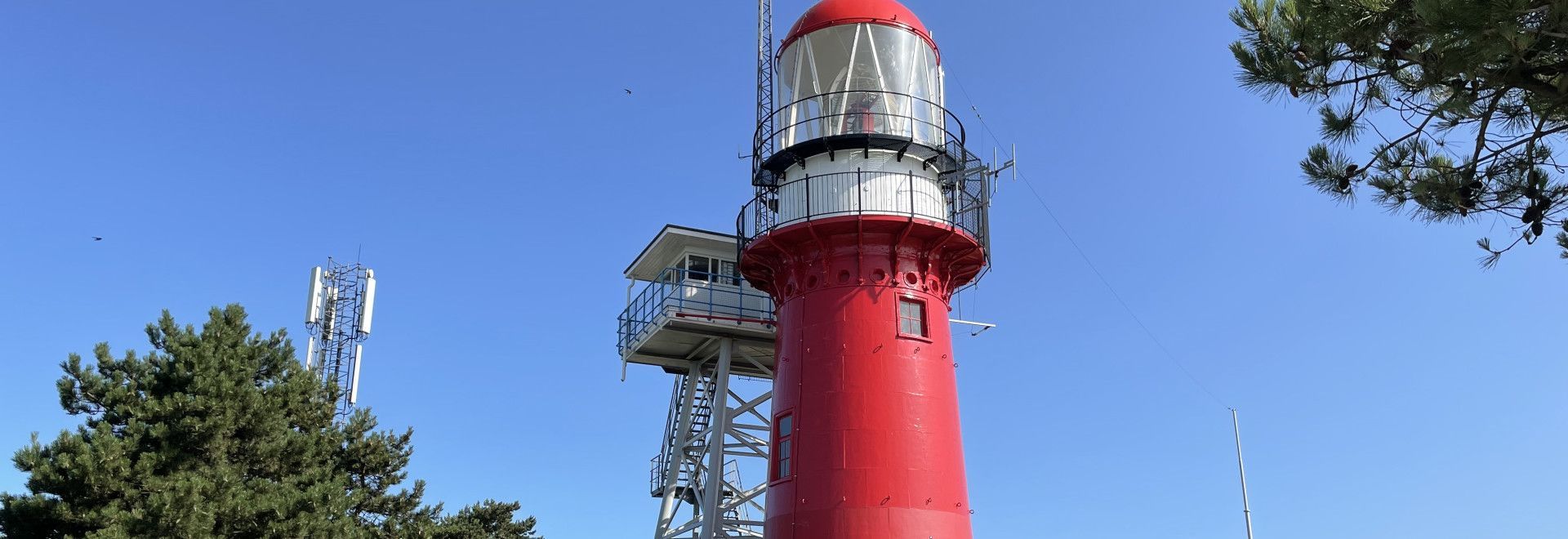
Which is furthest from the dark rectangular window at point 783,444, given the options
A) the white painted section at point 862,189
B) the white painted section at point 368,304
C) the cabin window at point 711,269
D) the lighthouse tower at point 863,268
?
the white painted section at point 368,304

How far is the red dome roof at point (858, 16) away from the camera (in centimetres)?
2706

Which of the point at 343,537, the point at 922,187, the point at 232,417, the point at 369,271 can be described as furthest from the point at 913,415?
the point at 369,271

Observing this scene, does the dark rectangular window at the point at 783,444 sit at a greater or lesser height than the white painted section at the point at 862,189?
lesser

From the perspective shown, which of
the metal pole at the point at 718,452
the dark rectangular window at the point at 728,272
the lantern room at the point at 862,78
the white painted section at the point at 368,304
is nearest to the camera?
the lantern room at the point at 862,78

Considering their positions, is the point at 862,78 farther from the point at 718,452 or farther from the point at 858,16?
the point at 718,452

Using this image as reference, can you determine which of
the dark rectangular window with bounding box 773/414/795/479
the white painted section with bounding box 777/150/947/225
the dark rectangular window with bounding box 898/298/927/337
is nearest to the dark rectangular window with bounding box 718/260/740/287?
the white painted section with bounding box 777/150/947/225

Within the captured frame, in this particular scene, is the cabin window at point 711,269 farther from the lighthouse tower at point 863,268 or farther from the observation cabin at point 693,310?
the lighthouse tower at point 863,268

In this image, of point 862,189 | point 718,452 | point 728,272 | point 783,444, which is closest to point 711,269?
point 728,272

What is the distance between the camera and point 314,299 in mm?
46812

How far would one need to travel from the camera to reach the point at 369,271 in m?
46.6

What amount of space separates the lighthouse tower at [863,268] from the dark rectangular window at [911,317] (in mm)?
35

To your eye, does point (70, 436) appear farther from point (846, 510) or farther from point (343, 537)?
point (846, 510)

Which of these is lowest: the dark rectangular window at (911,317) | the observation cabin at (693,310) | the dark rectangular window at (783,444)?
the dark rectangular window at (783,444)

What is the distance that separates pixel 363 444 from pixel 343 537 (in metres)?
6.67
